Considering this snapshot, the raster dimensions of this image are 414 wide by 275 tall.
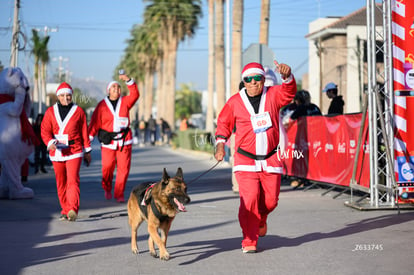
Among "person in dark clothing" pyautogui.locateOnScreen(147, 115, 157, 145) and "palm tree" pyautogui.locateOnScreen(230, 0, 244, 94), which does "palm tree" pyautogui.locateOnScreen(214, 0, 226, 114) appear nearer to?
"palm tree" pyautogui.locateOnScreen(230, 0, 244, 94)

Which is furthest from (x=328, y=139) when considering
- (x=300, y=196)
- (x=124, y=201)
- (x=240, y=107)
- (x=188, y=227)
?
(x=240, y=107)

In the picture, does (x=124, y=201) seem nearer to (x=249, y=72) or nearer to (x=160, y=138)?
(x=249, y=72)

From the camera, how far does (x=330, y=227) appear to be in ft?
32.2

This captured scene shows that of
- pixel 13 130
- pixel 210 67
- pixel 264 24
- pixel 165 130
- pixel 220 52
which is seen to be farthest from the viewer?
pixel 165 130

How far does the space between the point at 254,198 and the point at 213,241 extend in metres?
1.16

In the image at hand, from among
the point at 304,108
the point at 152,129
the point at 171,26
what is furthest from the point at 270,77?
the point at 171,26

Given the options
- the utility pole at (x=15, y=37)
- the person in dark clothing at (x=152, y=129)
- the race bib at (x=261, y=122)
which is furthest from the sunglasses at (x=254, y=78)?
the person in dark clothing at (x=152, y=129)

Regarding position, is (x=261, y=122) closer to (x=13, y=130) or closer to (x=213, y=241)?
(x=213, y=241)

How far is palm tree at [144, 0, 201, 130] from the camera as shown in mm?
57688

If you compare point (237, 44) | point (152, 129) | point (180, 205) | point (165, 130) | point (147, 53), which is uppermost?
point (147, 53)

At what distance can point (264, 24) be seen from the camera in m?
29.2

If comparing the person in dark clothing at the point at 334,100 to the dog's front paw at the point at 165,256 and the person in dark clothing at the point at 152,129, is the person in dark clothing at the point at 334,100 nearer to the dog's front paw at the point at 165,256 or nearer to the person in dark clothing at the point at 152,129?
the dog's front paw at the point at 165,256

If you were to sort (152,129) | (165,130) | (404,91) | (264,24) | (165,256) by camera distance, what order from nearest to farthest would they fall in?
1. (165,256)
2. (404,91)
3. (264,24)
4. (152,129)
5. (165,130)

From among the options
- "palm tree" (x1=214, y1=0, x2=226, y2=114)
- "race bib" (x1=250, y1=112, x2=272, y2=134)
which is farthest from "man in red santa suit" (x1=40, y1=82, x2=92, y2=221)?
"palm tree" (x1=214, y1=0, x2=226, y2=114)
